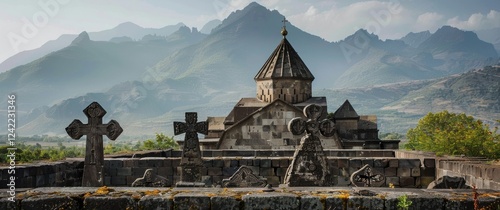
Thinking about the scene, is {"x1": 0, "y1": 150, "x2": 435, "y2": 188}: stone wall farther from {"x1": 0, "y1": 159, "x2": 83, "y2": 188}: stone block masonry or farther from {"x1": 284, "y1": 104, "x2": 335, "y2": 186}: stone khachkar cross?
{"x1": 284, "y1": 104, "x2": 335, "y2": 186}: stone khachkar cross

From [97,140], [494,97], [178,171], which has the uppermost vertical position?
[494,97]

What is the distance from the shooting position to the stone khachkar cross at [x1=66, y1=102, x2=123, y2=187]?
30.3 ft

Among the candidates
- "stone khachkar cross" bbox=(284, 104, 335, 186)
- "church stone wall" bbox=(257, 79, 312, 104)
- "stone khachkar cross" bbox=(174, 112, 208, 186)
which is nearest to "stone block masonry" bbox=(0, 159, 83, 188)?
"stone khachkar cross" bbox=(174, 112, 208, 186)

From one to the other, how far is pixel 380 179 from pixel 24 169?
650 cm

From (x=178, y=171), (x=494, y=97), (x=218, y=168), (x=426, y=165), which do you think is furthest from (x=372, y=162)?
(x=494, y=97)

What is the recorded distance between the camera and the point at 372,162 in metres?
12.2

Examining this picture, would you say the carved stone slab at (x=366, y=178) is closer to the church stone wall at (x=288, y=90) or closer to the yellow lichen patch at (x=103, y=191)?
the yellow lichen patch at (x=103, y=191)

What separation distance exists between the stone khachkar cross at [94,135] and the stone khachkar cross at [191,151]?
Answer: 77.5 inches

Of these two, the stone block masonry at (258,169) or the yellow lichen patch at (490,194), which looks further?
the stone block masonry at (258,169)

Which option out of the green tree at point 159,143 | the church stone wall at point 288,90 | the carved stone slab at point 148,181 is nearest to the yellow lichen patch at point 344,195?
the carved stone slab at point 148,181

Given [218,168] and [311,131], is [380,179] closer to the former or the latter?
[311,131]

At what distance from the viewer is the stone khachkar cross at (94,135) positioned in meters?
9.24

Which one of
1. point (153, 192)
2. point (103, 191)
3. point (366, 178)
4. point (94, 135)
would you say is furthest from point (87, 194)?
→ point (366, 178)

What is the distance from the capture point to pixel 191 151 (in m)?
11.2
